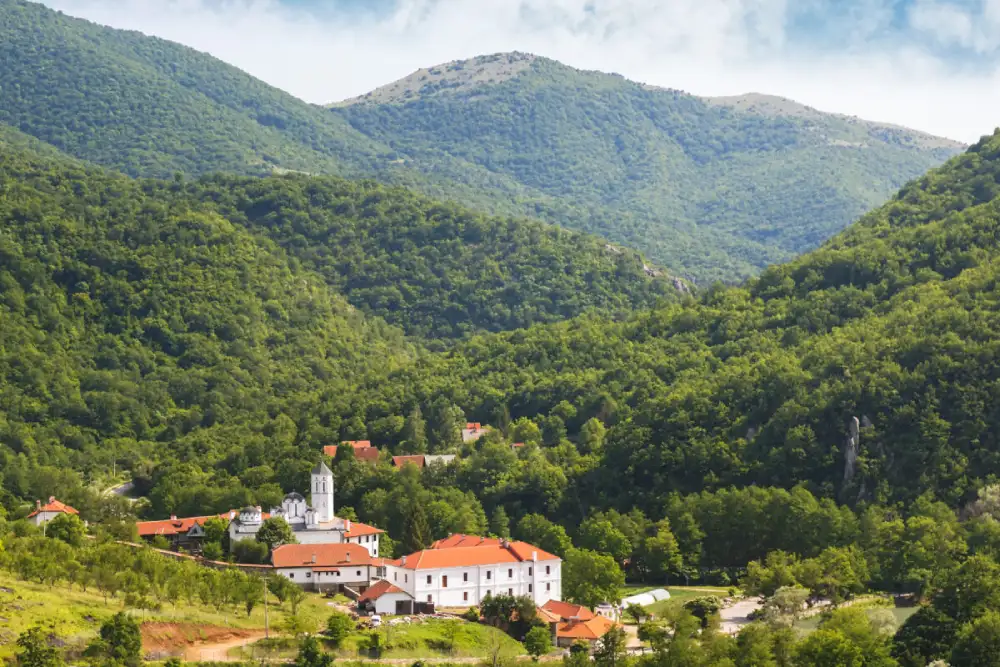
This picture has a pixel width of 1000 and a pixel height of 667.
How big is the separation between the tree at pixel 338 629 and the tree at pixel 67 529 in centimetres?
2190

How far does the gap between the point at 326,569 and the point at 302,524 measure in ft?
30.9

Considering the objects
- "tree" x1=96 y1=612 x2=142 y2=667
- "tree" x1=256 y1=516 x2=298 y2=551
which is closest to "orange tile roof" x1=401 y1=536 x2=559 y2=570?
"tree" x1=256 y1=516 x2=298 y2=551

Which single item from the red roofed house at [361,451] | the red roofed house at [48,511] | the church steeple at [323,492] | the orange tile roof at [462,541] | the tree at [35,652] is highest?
the red roofed house at [361,451]

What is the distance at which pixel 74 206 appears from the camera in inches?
7343

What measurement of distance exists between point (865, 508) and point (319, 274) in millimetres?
103115

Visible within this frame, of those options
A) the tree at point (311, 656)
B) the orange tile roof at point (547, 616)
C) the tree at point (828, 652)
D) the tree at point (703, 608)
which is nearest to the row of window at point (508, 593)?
the orange tile roof at point (547, 616)

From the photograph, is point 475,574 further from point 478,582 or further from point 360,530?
point 360,530

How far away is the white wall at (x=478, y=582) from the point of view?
92188mm

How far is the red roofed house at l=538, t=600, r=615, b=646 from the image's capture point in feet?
287

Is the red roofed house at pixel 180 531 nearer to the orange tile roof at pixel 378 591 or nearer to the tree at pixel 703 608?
the orange tile roof at pixel 378 591

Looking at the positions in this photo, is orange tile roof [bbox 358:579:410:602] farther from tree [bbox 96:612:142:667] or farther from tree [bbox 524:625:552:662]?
tree [bbox 96:612:142:667]

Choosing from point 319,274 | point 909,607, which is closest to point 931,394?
point 909,607

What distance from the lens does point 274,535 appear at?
100 meters

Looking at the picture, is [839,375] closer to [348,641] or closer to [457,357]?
[457,357]
